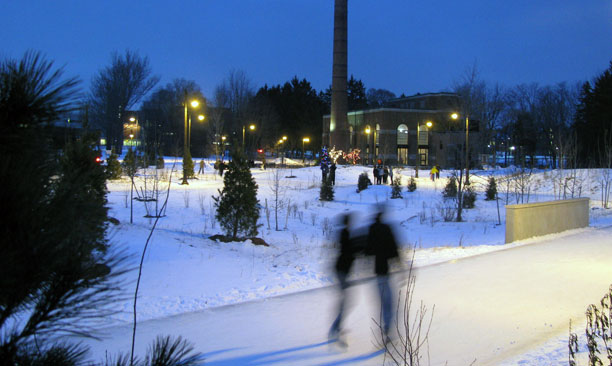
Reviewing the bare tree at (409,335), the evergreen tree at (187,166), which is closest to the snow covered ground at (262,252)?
the bare tree at (409,335)

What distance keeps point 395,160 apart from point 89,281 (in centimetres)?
6766

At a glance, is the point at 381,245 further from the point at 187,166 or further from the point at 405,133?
the point at 405,133

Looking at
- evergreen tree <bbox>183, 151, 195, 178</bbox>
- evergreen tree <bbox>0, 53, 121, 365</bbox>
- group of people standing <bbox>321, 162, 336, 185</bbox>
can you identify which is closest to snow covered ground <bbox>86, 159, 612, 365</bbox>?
evergreen tree <bbox>0, 53, 121, 365</bbox>

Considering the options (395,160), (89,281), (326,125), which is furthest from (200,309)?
(326,125)

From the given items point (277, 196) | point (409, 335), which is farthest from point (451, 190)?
point (409, 335)

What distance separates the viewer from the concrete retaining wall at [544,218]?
490 inches

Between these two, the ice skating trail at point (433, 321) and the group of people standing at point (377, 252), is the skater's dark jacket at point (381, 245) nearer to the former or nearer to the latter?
the group of people standing at point (377, 252)

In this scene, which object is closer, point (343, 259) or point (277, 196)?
point (343, 259)

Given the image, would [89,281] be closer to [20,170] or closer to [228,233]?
[20,170]

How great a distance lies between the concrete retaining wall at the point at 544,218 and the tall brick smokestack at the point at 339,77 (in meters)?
42.3

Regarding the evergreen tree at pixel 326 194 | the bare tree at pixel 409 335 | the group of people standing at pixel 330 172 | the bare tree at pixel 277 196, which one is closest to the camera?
the bare tree at pixel 409 335

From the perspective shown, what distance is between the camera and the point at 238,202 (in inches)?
480

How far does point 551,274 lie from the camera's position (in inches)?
351

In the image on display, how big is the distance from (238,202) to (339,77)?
46.3 metres
